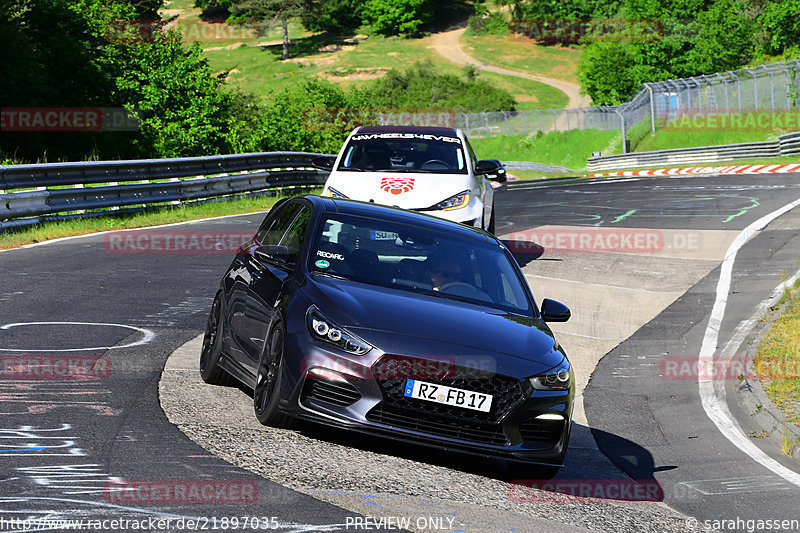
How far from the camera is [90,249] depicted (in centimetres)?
1545

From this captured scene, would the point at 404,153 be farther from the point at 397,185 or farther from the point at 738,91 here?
the point at 738,91

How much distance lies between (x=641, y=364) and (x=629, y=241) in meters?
8.05

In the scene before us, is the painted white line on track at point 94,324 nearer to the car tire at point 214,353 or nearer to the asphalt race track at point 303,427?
the asphalt race track at point 303,427

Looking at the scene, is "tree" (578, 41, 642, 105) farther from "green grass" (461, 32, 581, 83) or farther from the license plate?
the license plate

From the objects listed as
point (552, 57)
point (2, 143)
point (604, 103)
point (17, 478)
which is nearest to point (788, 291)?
point (17, 478)

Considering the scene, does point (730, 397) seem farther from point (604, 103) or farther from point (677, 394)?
point (604, 103)

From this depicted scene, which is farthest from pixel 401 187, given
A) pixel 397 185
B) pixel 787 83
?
pixel 787 83

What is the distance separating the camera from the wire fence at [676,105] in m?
49.2

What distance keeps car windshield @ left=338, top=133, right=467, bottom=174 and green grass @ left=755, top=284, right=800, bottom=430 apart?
4.47m

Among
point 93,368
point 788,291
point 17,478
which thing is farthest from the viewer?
point 788,291

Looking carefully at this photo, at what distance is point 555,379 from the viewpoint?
21.4ft

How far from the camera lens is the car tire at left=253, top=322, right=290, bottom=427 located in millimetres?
6426

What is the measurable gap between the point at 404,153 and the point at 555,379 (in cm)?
807

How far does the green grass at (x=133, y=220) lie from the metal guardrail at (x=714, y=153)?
2457cm
